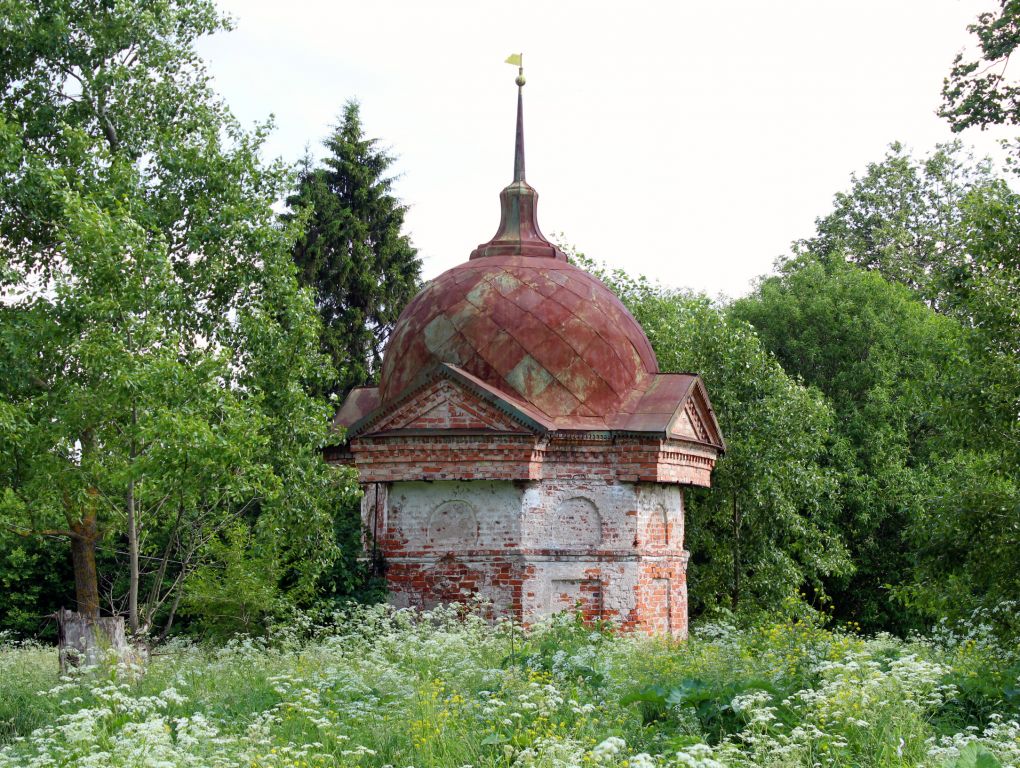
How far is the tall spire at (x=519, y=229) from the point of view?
18.1 m

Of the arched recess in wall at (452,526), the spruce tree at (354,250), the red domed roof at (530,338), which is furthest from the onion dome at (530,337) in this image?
the spruce tree at (354,250)

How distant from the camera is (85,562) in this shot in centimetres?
1296

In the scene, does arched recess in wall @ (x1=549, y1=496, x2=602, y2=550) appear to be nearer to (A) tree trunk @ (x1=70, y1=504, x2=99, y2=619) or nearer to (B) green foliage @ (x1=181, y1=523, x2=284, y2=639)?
(B) green foliage @ (x1=181, y1=523, x2=284, y2=639)

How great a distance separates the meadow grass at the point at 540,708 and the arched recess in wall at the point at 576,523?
11.1 ft

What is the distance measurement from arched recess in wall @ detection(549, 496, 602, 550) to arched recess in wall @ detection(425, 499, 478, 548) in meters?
1.05

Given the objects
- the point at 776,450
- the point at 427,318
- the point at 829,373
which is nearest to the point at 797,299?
the point at 829,373

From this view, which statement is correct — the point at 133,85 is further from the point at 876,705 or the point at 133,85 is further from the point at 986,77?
the point at 876,705

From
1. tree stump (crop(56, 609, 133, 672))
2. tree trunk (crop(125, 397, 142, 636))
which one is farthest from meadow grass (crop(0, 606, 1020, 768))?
tree trunk (crop(125, 397, 142, 636))

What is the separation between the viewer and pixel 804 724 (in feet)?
22.9

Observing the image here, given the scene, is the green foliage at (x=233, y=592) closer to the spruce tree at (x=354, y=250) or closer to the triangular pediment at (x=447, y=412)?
the triangular pediment at (x=447, y=412)

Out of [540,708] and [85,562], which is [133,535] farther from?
[540,708]

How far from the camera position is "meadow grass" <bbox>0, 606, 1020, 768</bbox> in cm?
678

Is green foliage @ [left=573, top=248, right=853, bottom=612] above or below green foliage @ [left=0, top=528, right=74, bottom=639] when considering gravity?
above

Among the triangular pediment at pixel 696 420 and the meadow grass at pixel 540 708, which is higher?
the triangular pediment at pixel 696 420
